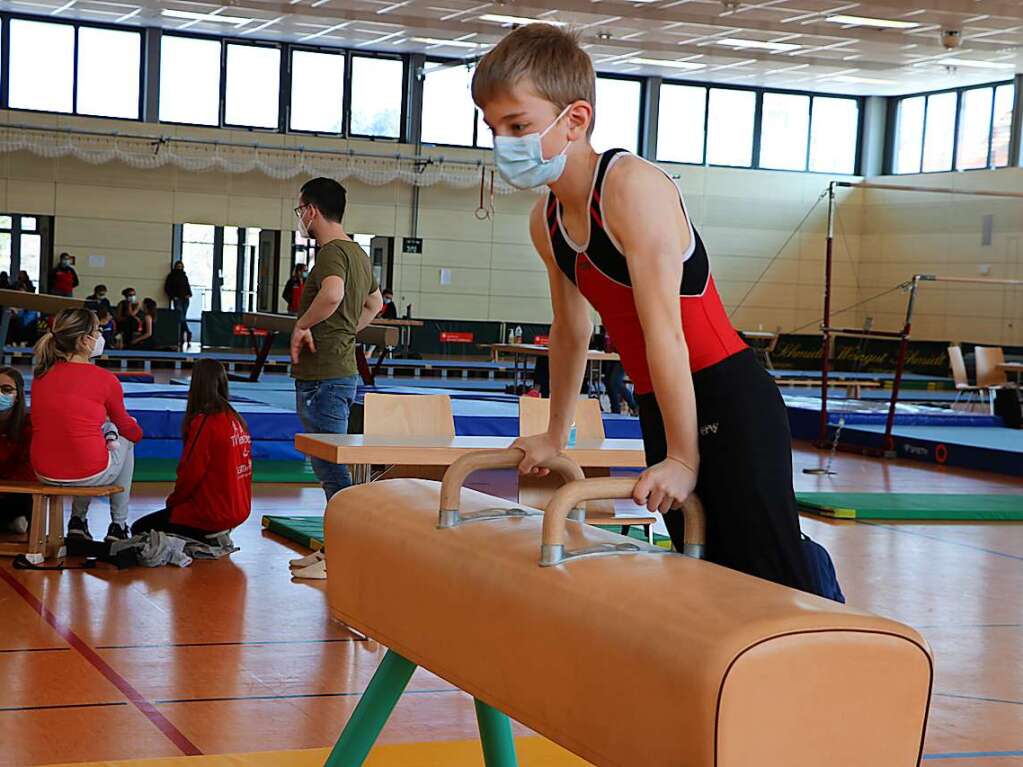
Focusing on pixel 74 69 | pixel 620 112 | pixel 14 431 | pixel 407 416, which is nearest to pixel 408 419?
pixel 407 416

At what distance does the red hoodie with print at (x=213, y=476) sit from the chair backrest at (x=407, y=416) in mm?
591

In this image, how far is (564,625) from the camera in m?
1.74

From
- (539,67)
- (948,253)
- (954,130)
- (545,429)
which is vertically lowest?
(545,429)

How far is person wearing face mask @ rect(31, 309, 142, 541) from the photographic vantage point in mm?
5422

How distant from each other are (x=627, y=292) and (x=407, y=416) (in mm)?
3698

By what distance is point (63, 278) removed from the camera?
63.8 feet

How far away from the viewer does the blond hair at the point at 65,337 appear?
18.0ft

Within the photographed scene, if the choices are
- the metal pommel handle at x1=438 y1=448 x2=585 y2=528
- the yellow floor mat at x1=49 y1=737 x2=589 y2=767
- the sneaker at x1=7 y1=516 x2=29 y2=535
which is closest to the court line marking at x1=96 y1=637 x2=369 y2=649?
the yellow floor mat at x1=49 y1=737 x2=589 y2=767

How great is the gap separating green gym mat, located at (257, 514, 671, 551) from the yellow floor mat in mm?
2740

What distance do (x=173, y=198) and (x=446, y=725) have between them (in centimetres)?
1861

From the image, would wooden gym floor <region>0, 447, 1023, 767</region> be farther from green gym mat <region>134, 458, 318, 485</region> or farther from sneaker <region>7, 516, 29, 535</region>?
green gym mat <region>134, 458, 318, 485</region>

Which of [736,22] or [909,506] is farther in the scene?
[736,22]

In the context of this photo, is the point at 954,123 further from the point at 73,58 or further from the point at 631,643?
the point at 631,643

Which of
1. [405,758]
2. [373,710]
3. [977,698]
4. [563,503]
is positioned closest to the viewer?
[563,503]
